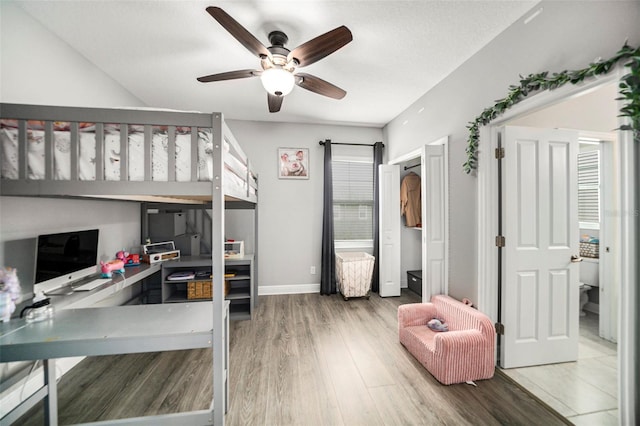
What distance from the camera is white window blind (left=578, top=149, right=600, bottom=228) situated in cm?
254

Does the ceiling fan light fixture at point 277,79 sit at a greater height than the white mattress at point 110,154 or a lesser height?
greater

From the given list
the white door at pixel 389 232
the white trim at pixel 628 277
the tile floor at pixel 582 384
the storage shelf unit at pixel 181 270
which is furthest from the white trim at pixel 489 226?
the storage shelf unit at pixel 181 270

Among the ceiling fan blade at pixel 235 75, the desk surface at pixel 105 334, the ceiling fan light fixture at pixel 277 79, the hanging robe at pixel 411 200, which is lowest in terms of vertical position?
the desk surface at pixel 105 334

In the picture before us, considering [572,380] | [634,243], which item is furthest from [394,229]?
[634,243]

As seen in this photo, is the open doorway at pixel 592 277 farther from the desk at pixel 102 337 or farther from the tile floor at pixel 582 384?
→ the desk at pixel 102 337

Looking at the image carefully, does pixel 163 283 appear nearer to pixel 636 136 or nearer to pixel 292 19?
pixel 292 19

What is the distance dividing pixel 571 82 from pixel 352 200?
286 cm

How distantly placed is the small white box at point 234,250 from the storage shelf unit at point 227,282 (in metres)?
0.07

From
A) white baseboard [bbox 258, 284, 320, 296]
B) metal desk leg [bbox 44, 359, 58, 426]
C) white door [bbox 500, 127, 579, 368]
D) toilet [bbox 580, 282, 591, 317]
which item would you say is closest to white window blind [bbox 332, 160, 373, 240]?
white baseboard [bbox 258, 284, 320, 296]

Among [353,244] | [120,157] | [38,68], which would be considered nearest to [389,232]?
[353,244]

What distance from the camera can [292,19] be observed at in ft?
5.75

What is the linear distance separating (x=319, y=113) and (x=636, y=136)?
9.66ft

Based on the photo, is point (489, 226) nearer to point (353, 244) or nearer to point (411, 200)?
point (411, 200)

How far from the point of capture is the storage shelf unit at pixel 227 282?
2.90 meters
